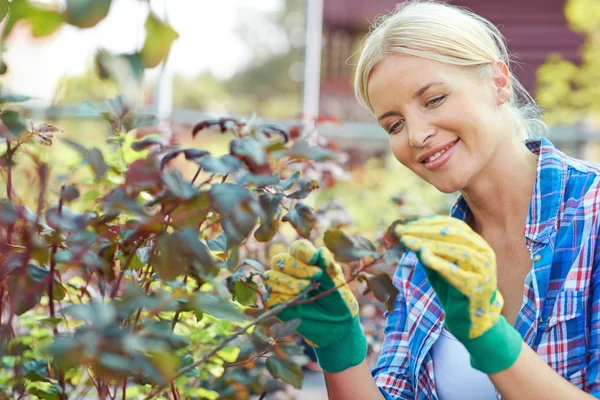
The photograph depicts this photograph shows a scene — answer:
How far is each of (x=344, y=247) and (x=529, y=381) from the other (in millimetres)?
439

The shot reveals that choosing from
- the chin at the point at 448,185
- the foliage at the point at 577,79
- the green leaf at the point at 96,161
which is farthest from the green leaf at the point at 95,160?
the foliage at the point at 577,79

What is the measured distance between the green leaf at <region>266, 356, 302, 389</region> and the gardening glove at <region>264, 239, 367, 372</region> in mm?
123

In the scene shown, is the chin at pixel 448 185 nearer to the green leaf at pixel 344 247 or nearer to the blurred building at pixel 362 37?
the green leaf at pixel 344 247

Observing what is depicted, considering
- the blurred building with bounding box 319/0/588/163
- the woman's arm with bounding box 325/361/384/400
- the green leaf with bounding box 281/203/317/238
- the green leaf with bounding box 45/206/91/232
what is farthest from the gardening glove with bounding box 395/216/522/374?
the blurred building with bounding box 319/0/588/163

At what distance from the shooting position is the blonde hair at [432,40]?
59.6 inches

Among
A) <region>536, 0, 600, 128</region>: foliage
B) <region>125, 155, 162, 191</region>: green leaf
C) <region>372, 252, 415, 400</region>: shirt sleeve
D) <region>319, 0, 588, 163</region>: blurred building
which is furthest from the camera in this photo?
<region>536, 0, 600, 128</region>: foliage

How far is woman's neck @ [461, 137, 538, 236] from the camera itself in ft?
5.25

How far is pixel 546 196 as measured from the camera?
1522 millimetres

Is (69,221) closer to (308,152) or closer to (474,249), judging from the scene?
(308,152)

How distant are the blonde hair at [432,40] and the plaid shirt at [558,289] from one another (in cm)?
26

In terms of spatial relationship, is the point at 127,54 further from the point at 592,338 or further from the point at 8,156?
the point at 592,338

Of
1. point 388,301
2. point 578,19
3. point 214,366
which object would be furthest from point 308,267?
point 578,19

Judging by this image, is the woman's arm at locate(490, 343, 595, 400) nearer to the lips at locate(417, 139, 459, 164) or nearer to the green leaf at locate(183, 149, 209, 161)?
the lips at locate(417, 139, 459, 164)

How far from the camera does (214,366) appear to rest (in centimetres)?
152
